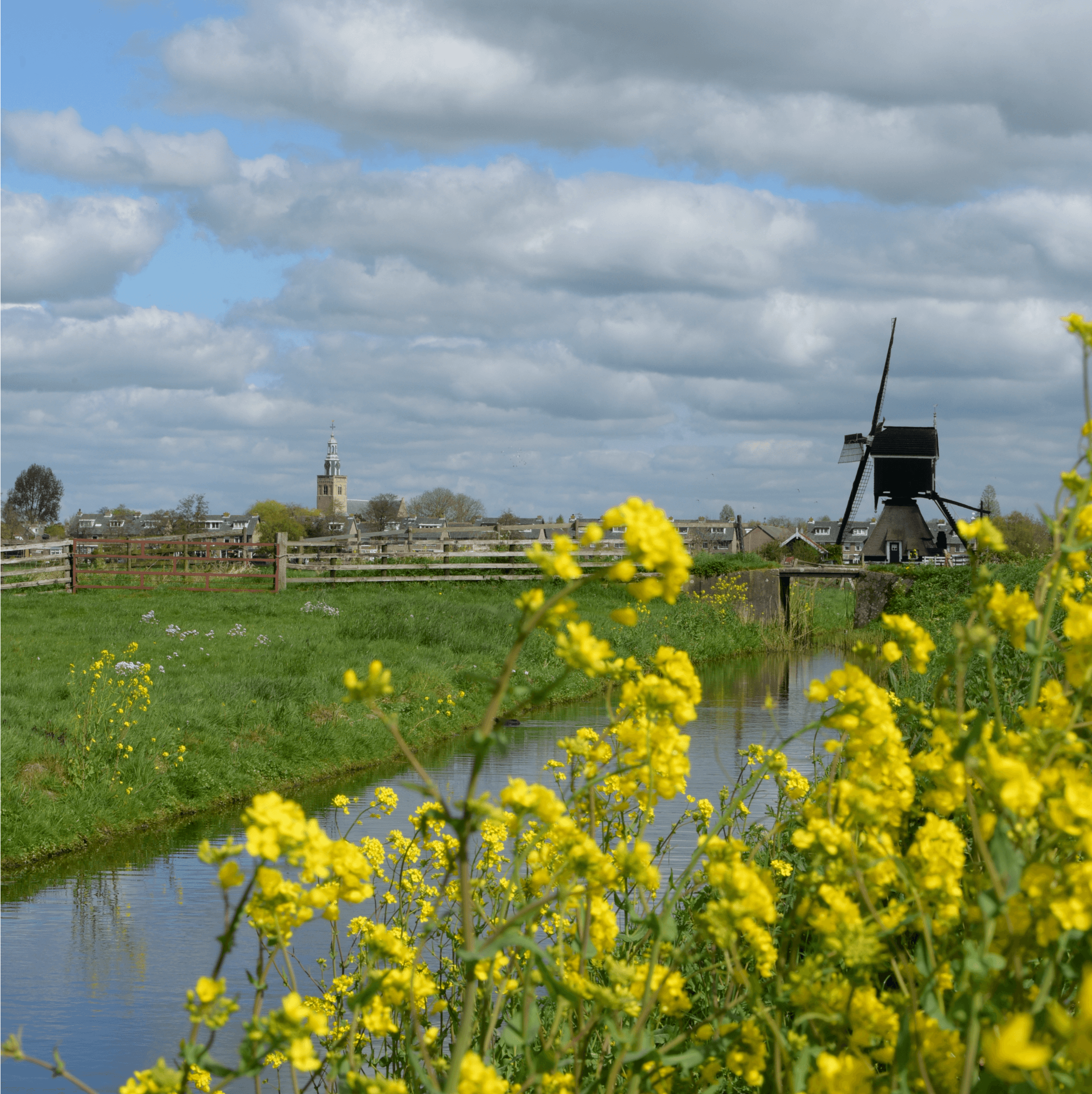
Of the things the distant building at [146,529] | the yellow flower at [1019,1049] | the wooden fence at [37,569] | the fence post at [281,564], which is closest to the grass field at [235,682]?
the fence post at [281,564]

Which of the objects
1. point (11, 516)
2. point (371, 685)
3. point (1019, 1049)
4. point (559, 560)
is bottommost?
point (1019, 1049)

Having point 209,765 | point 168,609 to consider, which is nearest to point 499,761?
point 209,765

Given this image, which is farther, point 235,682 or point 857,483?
point 857,483

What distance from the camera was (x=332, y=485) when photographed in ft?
465

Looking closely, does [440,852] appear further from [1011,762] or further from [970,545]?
[1011,762]

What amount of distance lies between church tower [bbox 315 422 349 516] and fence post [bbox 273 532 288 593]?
336ft

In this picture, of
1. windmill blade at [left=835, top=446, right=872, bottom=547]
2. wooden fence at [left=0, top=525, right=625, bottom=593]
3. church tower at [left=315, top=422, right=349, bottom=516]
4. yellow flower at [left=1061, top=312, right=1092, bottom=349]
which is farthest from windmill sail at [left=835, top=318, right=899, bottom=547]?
church tower at [left=315, top=422, right=349, bottom=516]

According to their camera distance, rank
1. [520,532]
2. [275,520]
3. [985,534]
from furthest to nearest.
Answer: [275,520], [520,532], [985,534]

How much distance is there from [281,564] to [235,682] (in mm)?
11110

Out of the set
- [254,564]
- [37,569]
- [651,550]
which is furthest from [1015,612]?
[254,564]

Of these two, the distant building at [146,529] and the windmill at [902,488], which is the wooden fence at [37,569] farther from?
the windmill at [902,488]

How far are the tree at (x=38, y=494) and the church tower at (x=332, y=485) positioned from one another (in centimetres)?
4164

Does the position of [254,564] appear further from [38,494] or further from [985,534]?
[38,494]

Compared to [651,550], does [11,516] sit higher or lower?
higher
